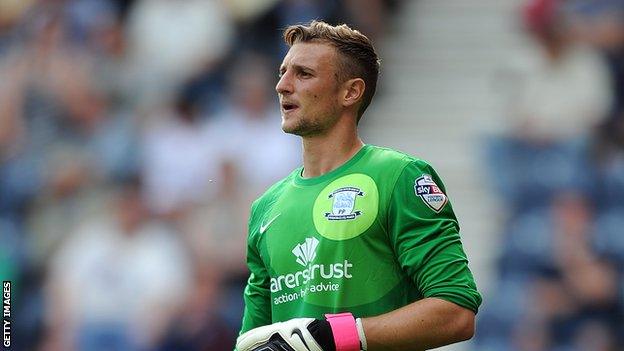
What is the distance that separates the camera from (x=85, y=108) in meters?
8.89

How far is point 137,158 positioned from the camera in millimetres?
8484

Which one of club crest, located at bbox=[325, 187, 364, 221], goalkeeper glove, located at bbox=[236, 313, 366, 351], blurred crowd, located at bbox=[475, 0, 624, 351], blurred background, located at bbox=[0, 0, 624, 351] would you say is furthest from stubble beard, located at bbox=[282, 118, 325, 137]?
blurred crowd, located at bbox=[475, 0, 624, 351]

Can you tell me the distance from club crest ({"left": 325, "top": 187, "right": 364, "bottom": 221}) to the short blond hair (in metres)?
0.38

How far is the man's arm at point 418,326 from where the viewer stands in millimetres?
3514

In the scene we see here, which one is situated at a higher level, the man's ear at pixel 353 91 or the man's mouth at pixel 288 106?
the man's ear at pixel 353 91

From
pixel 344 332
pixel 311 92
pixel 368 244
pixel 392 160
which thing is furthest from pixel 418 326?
pixel 311 92

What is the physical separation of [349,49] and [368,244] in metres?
0.73

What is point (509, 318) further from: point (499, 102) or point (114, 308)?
point (114, 308)

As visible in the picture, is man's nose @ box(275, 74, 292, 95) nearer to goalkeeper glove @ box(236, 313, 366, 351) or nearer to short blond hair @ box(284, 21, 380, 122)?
short blond hair @ box(284, 21, 380, 122)

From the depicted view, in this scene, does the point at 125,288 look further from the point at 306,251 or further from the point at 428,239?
the point at 428,239

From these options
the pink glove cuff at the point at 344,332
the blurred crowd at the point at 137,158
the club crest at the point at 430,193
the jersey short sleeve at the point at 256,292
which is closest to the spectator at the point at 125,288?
the blurred crowd at the point at 137,158

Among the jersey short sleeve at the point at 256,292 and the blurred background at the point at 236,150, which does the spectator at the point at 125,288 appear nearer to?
the blurred background at the point at 236,150

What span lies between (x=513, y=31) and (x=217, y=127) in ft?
7.16

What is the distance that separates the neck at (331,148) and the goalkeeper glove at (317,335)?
2.08 ft
